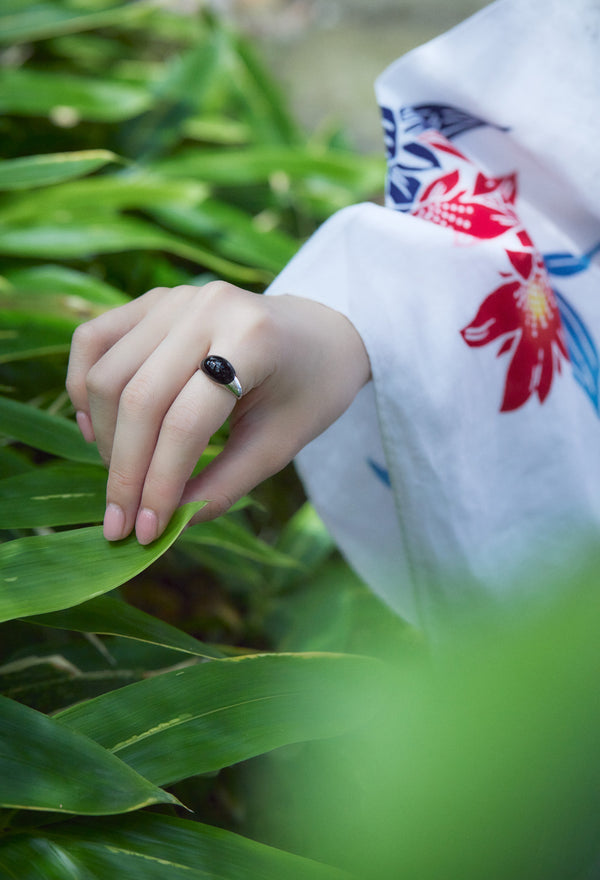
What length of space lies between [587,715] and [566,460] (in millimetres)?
395

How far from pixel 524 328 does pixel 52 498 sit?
33cm

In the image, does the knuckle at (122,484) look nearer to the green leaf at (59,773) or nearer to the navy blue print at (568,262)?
the green leaf at (59,773)

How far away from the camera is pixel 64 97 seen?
3.23ft

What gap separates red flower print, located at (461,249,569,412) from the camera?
18.4 inches

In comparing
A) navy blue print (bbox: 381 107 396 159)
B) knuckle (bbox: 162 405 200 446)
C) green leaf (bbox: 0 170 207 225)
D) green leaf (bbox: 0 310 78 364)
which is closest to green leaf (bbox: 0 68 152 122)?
green leaf (bbox: 0 170 207 225)

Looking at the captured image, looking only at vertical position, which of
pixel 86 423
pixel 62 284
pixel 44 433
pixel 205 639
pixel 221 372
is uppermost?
pixel 221 372

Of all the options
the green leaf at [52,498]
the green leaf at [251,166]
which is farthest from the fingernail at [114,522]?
the green leaf at [251,166]

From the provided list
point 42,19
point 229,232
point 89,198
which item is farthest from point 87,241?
point 42,19

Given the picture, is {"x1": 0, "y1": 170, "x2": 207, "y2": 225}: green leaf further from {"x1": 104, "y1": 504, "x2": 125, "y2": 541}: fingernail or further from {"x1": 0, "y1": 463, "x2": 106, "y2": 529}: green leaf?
{"x1": 104, "y1": 504, "x2": 125, "y2": 541}: fingernail

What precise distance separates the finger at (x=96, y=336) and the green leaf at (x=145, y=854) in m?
0.22

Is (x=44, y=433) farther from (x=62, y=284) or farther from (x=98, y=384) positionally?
(x=62, y=284)

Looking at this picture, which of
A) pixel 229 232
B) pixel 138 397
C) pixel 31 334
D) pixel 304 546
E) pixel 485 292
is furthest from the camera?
pixel 229 232

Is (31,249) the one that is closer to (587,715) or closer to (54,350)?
(54,350)

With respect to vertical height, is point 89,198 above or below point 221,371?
below
